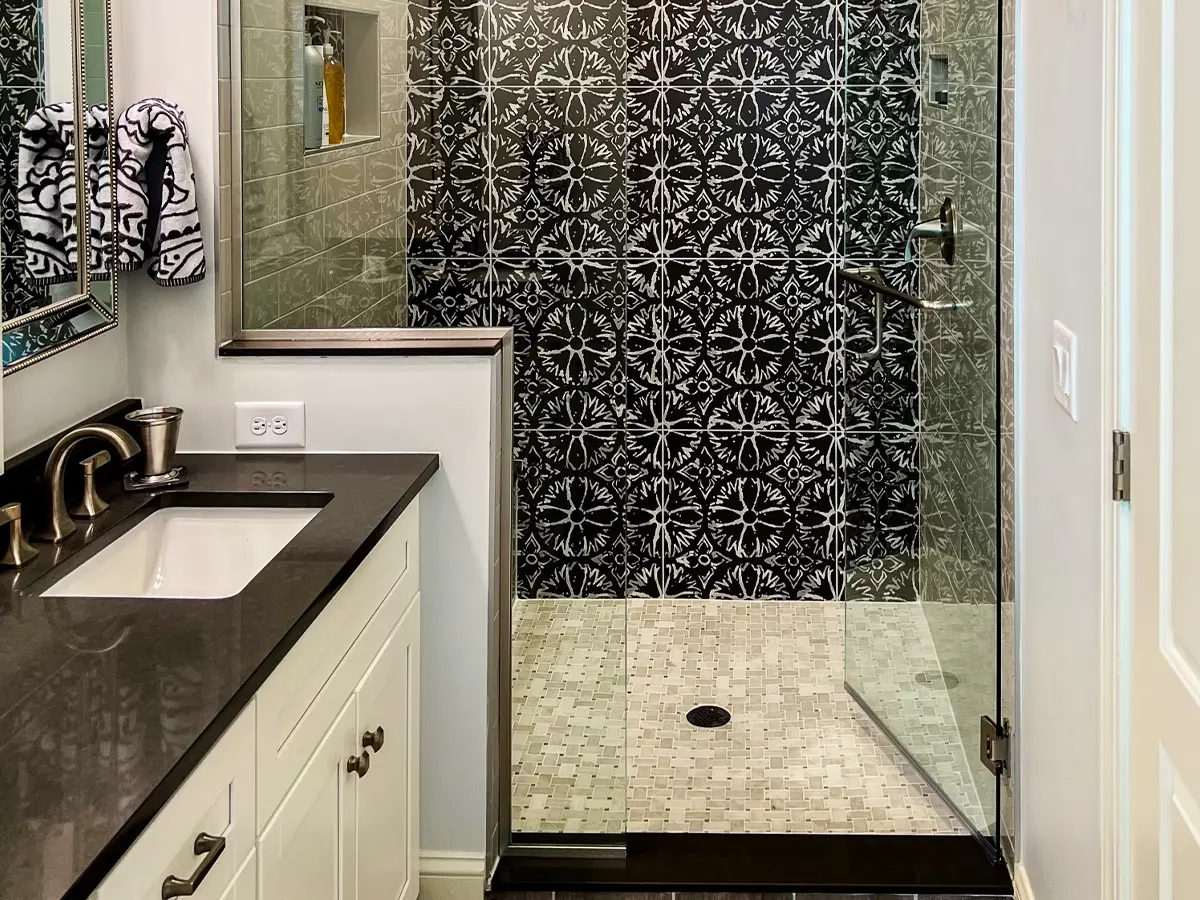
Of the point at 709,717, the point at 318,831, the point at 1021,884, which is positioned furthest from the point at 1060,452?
the point at 709,717

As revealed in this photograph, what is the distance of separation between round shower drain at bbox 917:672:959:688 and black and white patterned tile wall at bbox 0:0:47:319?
1.93 metres

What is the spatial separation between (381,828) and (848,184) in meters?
1.87

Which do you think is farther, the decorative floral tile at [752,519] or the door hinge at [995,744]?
the decorative floral tile at [752,519]

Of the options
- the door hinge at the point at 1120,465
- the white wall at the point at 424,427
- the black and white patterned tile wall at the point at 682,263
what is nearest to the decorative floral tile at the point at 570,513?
the black and white patterned tile wall at the point at 682,263

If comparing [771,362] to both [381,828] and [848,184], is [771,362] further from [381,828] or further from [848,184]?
[381,828]

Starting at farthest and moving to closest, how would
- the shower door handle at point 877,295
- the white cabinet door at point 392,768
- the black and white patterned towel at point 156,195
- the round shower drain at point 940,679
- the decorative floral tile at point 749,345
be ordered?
the decorative floral tile at point 749,345 < the shower door handle at point 877,295 < the round shower drain at point 940,679 < the black and white patterned towel at point 156,195 < the white cabinet door at point 392,768

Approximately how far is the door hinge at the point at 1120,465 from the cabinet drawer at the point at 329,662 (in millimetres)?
1042

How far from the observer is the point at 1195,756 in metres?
1.52

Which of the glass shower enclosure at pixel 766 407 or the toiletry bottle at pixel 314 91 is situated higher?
the toiletry bottle at pixel 314 91

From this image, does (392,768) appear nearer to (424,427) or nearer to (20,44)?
(424,427)

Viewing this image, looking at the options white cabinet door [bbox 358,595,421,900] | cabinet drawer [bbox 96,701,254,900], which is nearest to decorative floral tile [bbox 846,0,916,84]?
white cabinet door [bbox 358,595,421,900]

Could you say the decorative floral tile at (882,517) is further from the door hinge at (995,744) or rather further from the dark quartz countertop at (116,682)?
the dark quartz countertop at (116,682)

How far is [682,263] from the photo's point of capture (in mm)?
4191

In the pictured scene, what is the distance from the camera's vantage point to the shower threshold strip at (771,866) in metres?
2.68
